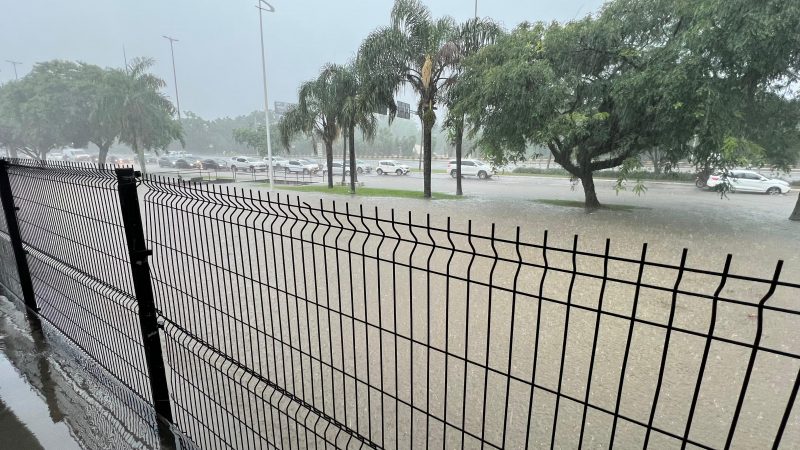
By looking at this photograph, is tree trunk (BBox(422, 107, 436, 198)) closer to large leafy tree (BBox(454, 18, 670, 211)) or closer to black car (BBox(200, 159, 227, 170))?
large leafy tree (BBox(454, 18, 670, 211))

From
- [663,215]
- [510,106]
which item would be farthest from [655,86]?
[663,215]

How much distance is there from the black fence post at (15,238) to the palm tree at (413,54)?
11140 millimetres

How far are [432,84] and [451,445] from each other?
1260cm

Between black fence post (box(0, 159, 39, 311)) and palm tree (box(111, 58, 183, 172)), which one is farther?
palm tree (box(111, 58, 183, 172))

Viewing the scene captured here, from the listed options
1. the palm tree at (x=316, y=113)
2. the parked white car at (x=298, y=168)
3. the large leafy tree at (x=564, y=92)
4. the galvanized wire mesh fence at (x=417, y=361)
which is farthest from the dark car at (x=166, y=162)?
the galvanized wire mesh fence at (x=417, y=361)

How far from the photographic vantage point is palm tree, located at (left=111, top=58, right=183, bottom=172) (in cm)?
2500

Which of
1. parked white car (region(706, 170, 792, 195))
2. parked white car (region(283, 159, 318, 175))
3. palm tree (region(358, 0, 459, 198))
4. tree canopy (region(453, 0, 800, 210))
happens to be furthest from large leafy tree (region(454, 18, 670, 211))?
parked white car (region(283, 159, 318, 175))

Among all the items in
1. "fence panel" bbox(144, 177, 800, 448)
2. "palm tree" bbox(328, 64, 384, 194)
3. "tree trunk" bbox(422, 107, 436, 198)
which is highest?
"palm tree" bbox(328, 64, 384, 194)

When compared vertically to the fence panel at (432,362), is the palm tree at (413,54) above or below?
above

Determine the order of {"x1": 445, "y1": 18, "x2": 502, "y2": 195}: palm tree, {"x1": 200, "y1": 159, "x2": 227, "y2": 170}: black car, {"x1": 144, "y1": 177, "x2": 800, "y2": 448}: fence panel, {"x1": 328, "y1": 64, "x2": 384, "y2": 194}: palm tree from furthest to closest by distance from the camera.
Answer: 1. {"x1": 200, "y1": 159, "x2": 227, "y2": 170}: black car
2. {"x1": 328, "y1": 64, "x2": 384, "y2": 194}: palm tree
3. {"x1": 445, "y1": 18, "x2": 502, "y2": 195}: palm tree
4. {"x1": 144, "y1": 177, "x2": 800, "y2": 448}: fence panel

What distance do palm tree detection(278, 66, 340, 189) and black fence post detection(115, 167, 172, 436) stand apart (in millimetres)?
13740

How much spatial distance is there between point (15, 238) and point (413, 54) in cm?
1205

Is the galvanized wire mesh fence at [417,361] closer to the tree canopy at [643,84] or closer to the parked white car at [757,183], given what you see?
the tree canopy at [643,84]

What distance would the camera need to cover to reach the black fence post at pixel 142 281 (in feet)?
7.11
